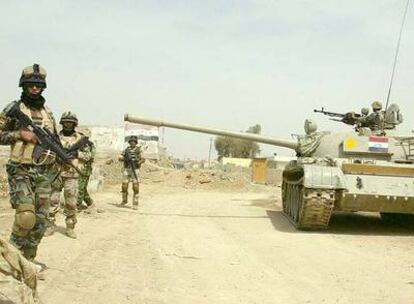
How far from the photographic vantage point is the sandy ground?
456 cm

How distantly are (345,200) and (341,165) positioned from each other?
588 mm

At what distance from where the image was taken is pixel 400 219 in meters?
11.3

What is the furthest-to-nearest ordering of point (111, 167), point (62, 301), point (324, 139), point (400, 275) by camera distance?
point (111, 167) < point (324, 139) < point (400, 275) < point (62, 301)

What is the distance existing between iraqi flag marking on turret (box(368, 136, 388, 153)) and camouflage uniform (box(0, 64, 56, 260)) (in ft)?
22.4

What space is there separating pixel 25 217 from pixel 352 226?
297 inches

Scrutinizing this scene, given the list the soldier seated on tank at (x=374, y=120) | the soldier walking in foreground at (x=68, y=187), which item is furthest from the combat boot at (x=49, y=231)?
the soldier seated on tank at (x=374, y=120)

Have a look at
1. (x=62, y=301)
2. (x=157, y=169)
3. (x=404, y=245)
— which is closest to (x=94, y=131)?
(x=157, y=169)

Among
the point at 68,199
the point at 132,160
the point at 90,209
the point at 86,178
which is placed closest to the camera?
the point at 68,199

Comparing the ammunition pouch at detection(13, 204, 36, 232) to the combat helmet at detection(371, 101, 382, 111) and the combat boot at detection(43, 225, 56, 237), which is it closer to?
the combat boot at detection(43, 225, 56, 237)

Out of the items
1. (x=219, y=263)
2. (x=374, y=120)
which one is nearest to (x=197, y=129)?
(x=374, y=120)

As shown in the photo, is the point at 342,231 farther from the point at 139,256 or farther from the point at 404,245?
the point at 139,256

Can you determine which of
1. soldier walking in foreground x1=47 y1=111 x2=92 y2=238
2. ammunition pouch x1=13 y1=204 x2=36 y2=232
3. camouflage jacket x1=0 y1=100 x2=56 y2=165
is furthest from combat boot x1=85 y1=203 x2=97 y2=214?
ammunition pouch x1=13 y1=204 x2=36 y2=232

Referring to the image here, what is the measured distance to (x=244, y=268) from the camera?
5.77m

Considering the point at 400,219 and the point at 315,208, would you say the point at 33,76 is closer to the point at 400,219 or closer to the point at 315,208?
the point at 315,208
